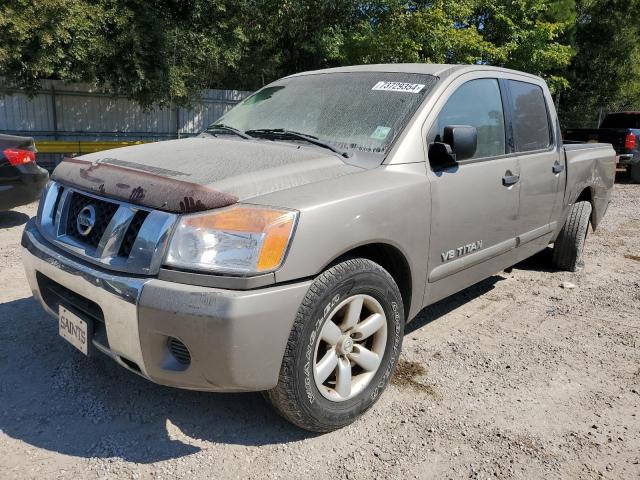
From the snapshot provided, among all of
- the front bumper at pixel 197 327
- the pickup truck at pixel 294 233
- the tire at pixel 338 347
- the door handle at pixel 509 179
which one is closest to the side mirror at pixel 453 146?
the pickup truck at pixel 294 233

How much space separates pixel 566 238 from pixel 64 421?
14.9 feet

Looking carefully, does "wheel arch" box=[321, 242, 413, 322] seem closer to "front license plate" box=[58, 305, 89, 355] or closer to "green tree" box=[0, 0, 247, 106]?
"front license plate" box=[58, 305, 89, 355]

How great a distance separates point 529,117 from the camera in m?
4.24

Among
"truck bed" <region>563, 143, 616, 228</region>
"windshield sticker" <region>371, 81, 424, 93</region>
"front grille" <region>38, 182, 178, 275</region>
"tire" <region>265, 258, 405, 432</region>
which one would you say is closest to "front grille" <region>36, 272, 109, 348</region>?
"front grille" <region>38, 182, 178, 275</region>

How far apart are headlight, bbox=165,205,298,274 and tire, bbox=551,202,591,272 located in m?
3.90

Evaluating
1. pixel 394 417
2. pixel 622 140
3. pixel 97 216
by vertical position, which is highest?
pixel 97 216

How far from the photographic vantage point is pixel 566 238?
17.2 feet

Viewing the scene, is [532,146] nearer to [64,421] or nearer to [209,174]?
[209,174]

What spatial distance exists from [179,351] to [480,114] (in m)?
2.50

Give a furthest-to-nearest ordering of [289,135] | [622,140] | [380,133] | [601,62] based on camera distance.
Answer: [601,62]
[622,140]
[289,135]
[380,133]

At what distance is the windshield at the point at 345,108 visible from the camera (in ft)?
10.0

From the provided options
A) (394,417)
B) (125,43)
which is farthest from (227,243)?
(125,43)

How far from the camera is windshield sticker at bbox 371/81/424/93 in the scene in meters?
3.25

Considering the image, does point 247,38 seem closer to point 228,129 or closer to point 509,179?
point 228,129
